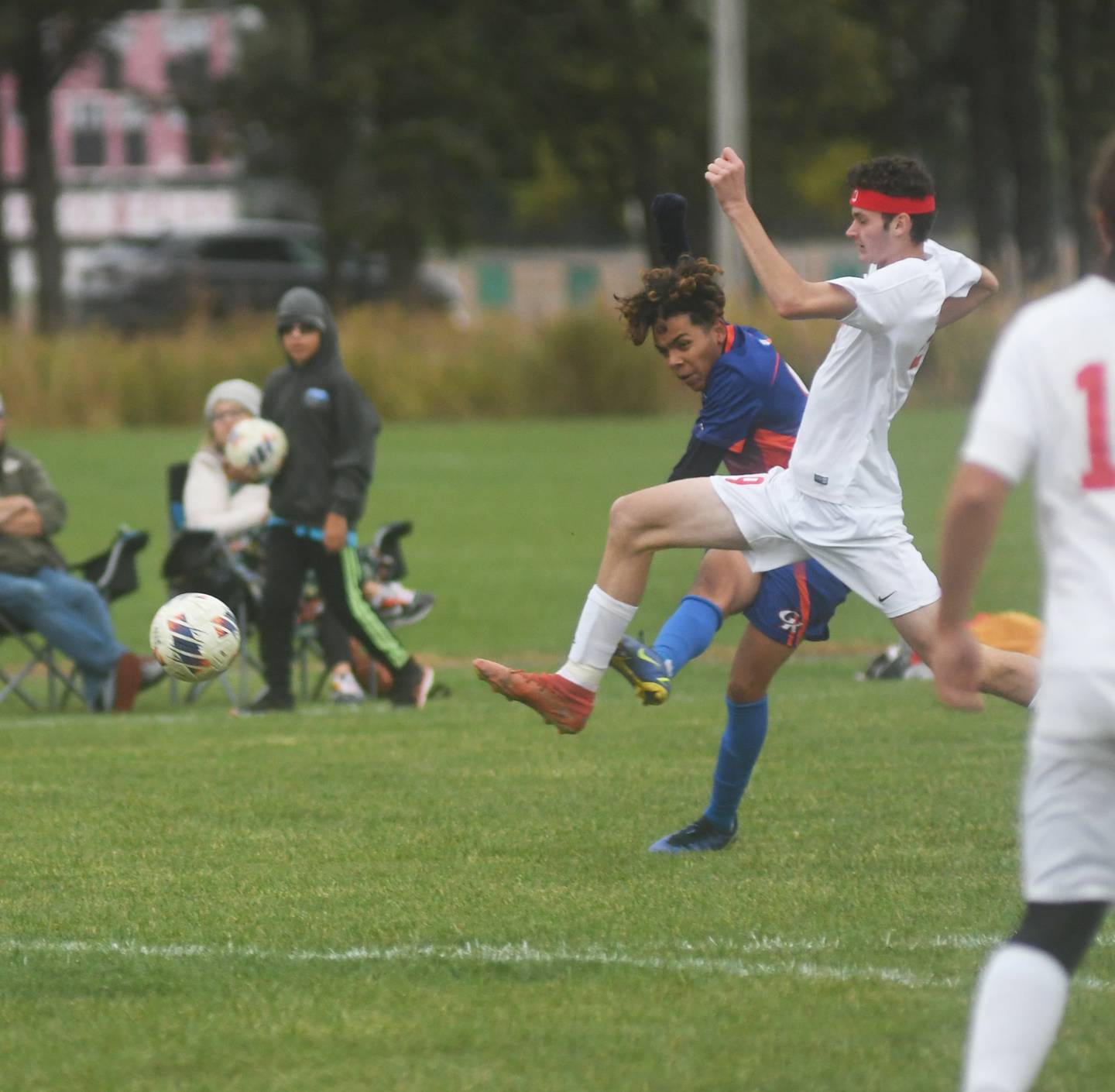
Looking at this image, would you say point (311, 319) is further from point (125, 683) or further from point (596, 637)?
point (596, 637)

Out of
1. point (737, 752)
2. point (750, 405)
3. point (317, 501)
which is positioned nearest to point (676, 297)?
point (750, 405)

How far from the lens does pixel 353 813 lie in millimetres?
7844

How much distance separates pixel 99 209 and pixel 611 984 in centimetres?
6861

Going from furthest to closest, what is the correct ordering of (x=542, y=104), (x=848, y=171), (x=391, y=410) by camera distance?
1. (x=542, y=104)
2. (x=391, y=410)
3. (x=848, y=171)

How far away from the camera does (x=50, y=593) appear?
10.9 metres

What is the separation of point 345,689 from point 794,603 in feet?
17.2

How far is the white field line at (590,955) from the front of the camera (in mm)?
5391

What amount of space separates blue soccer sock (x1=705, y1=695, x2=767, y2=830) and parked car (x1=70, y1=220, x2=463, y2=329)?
29.0m

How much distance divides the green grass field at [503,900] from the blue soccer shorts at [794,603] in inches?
28.6

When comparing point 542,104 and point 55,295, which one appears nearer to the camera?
point 55,295

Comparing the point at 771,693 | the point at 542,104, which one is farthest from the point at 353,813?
the point at 542,104

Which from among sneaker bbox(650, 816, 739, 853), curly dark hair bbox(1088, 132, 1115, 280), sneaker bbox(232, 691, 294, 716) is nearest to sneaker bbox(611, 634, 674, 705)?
sneaker bbox(650, 816, 739, 853)

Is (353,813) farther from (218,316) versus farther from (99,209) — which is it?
(99,209)

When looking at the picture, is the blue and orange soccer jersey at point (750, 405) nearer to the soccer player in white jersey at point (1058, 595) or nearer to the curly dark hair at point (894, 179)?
the curly dark hair at point (894, 179)
